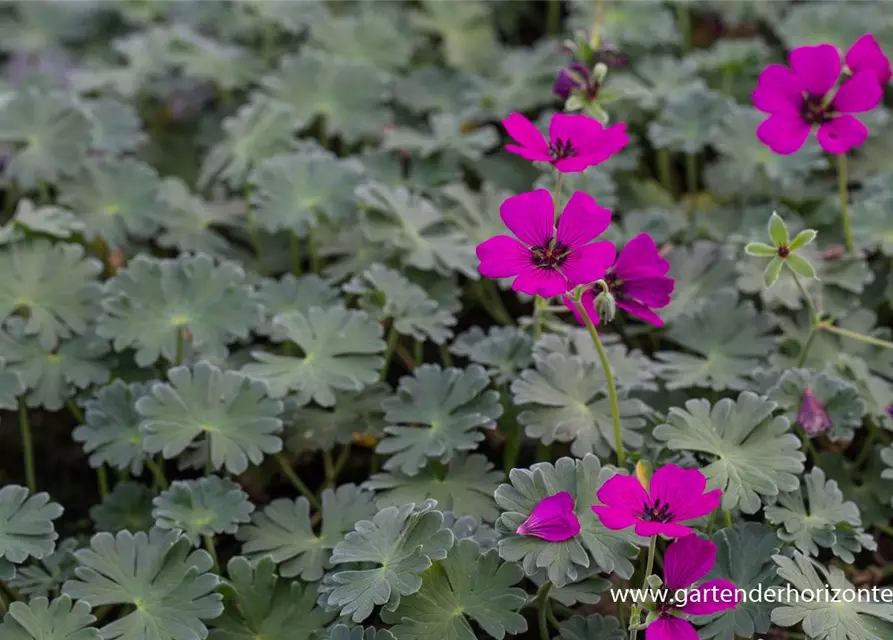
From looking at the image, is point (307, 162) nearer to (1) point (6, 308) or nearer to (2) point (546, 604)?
(1) point (6, 308)

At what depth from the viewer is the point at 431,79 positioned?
254cm

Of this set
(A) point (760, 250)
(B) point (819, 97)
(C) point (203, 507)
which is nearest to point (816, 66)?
(B) point (819, 97)

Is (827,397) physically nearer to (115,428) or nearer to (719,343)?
(719,343)

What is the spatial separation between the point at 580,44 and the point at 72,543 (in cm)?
133

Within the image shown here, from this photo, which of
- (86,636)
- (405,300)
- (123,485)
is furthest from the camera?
(405,300)

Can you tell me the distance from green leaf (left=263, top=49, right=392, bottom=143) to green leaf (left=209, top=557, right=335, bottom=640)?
121 cm

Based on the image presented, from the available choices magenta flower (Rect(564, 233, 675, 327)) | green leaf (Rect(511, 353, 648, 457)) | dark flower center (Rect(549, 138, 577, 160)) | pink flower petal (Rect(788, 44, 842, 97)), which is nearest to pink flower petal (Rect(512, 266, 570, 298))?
magenta flower (Rect(564, 233, 675, 327))

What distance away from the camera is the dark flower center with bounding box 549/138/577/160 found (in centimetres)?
146

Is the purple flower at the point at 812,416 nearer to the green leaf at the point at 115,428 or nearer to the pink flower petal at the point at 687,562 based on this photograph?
the pink flower petal at the point at 687,562

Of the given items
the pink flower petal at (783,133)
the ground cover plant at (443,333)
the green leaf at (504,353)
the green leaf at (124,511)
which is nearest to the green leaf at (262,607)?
the ground cover plant at (443,333)

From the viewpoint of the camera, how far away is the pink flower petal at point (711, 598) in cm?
123

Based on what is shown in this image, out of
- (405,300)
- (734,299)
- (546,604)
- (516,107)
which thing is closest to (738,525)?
(546,604)

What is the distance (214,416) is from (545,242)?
26.1 inches

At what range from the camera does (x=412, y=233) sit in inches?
78.2
